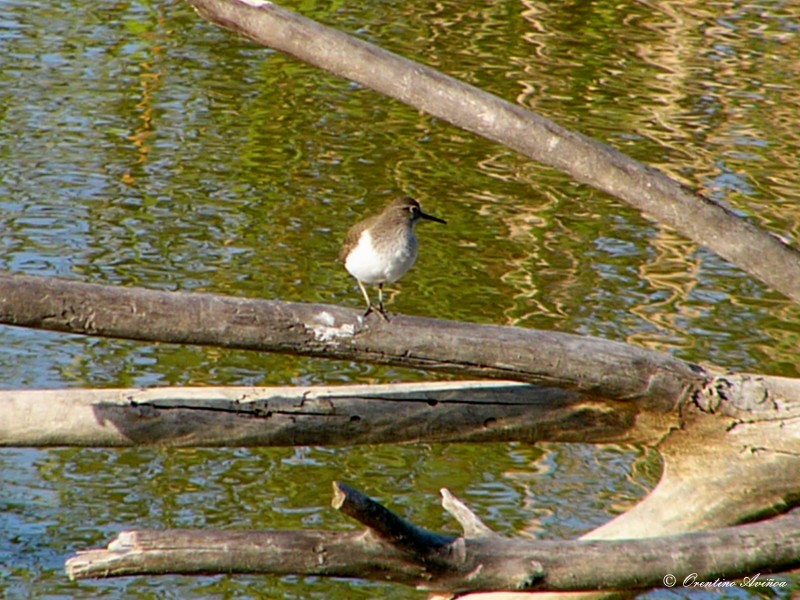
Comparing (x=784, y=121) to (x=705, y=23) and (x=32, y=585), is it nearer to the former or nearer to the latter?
(x=705, y=23)

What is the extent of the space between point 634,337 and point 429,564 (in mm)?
4013

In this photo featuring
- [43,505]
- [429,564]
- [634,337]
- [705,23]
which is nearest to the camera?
[429,564]

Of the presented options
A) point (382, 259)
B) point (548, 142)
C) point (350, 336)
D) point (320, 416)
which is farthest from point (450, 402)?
point (548, 142)

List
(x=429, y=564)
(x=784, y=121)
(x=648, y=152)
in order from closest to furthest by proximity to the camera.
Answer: (x=429, y=564)
(x=648, y=152)
(x=784, y=121)

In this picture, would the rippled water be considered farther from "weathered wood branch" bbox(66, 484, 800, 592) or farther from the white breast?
"weathered wood branch" bbox(66, 484, 800, 592)

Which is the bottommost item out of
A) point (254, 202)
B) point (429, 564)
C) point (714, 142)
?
point (429, 564)

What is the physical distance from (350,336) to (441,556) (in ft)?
2.65

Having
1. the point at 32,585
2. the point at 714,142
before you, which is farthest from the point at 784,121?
the point at 32,585

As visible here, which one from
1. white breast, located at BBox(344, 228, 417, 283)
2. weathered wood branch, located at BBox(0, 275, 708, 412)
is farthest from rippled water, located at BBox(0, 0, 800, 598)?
weathered wood branch, located at BBox(0, 275, 708, 412)

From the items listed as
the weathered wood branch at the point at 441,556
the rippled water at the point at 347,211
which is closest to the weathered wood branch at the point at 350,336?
the weathered wood branch at the point at 441,556

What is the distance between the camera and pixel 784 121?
10.4m

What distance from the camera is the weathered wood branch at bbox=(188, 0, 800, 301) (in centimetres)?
477

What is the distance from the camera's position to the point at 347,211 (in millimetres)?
8648

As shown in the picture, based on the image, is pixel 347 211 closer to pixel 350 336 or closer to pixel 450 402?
pixel 450 402
